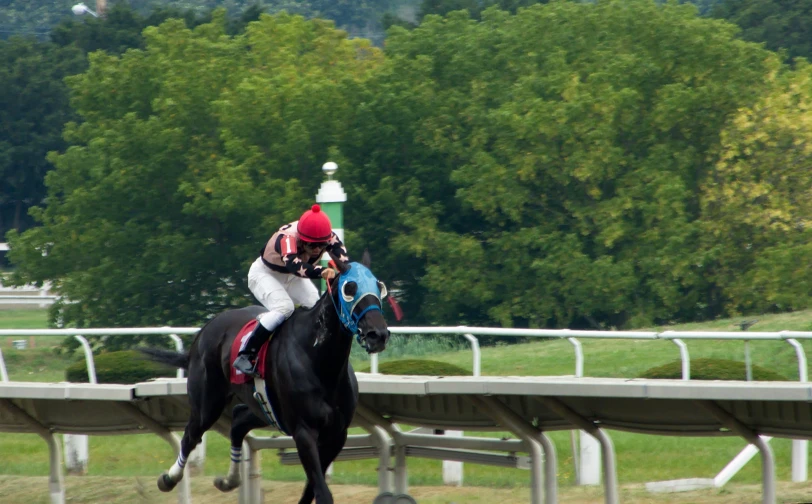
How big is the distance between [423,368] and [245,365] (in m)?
2.40

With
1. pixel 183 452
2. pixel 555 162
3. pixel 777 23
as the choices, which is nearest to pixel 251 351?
pixel 183 452

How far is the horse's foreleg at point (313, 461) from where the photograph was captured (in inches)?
244

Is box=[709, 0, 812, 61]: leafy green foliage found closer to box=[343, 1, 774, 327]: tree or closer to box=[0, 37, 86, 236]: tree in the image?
box=[343, 1, 774, 327]: tree

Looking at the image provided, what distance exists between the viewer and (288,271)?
6.71 metres

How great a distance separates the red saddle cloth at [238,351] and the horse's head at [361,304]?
82 centimetres

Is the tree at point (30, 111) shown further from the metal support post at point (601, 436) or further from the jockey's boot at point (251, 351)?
the metal support post at point (601, 436)

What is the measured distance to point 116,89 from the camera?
31172mm

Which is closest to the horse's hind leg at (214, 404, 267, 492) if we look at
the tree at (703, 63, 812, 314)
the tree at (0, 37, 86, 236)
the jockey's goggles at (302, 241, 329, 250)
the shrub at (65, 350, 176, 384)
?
the jockey's goggles at (302, 241, 329, 250)

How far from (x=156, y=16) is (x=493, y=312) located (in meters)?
22.8

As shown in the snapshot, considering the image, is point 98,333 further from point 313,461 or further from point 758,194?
point 758,194

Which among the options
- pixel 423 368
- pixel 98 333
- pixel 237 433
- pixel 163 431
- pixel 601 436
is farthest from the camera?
pixel 98 333

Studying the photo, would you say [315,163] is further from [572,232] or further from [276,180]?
[572,232]

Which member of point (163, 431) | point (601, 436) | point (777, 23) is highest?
point (777, 23)

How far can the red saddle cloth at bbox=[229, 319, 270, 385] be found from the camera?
6.72 metres
